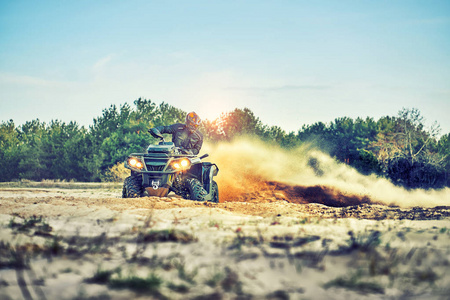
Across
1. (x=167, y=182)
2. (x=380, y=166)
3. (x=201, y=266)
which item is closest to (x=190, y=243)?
(x=201, y=266)

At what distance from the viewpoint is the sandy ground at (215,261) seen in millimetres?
3789

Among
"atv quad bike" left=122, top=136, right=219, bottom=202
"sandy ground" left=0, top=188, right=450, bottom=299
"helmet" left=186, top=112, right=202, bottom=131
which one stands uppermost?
"helmet" left=186, top=112, right=202, bottom=131

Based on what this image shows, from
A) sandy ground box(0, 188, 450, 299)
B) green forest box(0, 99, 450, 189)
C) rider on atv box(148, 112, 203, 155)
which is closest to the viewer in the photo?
sandy ground box(0, 188, 450, 299)

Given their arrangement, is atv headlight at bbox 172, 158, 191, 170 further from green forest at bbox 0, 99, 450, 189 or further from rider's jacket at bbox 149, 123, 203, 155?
green forest at bbox 0, 99, 450, 189

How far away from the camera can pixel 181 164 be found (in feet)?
39.6

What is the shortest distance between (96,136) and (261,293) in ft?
179

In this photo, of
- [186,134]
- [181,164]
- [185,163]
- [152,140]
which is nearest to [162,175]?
[181,164]

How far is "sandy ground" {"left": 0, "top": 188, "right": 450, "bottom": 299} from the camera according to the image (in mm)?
3789

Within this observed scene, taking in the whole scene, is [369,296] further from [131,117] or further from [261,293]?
[131,117]

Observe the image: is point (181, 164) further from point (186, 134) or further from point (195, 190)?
point (186, 134)

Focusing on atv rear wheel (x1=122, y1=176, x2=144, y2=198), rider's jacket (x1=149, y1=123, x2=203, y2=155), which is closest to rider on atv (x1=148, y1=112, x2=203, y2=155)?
rider's jacket (x1=149, y1=123, x2=203, y2=155)

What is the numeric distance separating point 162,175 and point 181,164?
2.01 feet

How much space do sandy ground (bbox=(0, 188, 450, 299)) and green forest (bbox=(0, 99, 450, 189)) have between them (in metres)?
28.7

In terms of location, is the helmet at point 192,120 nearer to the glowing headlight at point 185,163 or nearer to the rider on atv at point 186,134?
the rider on atv at point 186,134
